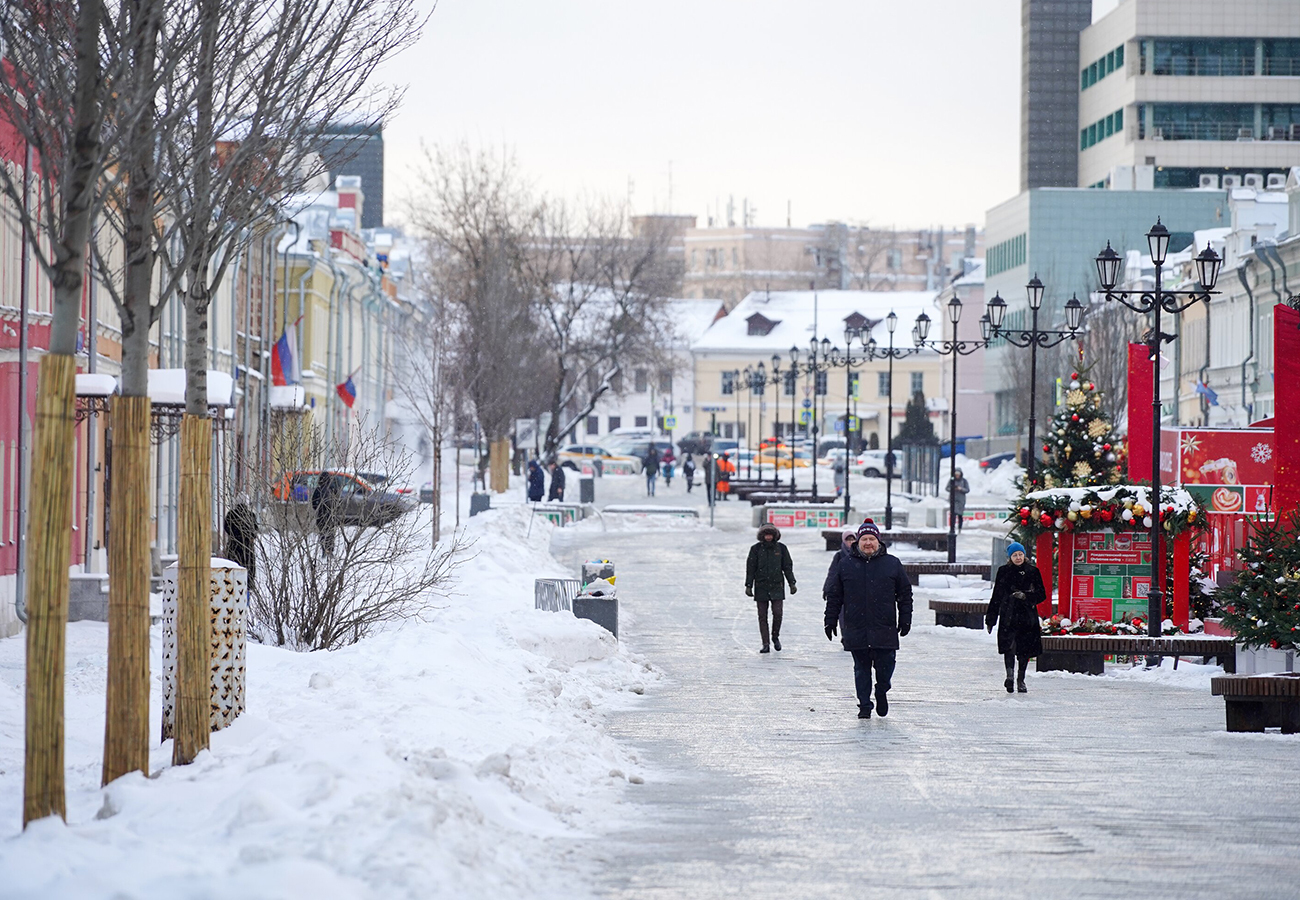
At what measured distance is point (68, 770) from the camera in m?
9.92

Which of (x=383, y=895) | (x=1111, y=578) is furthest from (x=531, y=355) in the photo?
(x=383, y=895)

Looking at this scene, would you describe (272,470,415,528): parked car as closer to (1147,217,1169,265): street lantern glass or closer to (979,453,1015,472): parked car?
(1147,217,1169,265): street lantern glass

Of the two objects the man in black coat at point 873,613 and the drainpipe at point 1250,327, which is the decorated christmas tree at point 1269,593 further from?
the drainpipe at point 1250,327

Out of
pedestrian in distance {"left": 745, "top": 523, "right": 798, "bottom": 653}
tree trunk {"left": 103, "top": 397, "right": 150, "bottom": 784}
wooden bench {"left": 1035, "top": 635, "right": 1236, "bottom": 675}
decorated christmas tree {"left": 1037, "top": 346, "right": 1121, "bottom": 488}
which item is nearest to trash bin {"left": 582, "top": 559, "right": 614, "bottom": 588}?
pedestrian in distance {"left": 745, "top": 523, "right": 798, "bottom": 653}

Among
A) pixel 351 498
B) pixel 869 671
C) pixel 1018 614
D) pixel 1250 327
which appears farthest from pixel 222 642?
pixel 1250 327

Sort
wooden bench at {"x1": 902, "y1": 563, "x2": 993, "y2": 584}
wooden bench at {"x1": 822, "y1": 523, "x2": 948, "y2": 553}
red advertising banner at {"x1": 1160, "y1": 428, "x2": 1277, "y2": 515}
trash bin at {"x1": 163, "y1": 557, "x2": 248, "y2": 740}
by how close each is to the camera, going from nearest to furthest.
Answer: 1. trash bin at {"x1": 163, "y1": 557, "x2": 248, "y2": 740}
2. red advertising banner at {"x1": 1160, "y1": 428, "x2": 1277, "y2": 515}
3. wooden bench at {"x1": 902, "y1": 563, "x2": 993, "y2": 584}
4. wooden bench at {"x1": 822, "y1": 523, "x2": 948, "y2": 553}

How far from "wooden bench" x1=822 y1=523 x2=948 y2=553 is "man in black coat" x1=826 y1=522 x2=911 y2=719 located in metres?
21.8

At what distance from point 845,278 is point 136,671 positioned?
129 m

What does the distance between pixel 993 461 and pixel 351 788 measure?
68801 mm

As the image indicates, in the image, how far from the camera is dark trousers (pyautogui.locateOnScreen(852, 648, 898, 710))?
550 inches

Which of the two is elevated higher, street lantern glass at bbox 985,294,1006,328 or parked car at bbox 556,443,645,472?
street lantern glass at bbox 985,294,1006,328

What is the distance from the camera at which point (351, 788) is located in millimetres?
8094

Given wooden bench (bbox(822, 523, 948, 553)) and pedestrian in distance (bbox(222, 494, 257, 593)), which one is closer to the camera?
pedestrian in distance (bbox(222, 494, 257, 593))

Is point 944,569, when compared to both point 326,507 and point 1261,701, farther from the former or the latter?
point 1261,701
